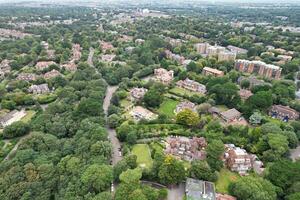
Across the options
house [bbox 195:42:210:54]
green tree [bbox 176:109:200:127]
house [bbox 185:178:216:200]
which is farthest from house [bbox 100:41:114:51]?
house [bbox 185:178:216:200]

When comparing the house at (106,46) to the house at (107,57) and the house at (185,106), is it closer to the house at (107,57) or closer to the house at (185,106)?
the house at (107,57)

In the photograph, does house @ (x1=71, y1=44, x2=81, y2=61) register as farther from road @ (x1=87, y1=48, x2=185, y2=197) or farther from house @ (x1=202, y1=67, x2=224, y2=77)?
house @ (x1=202, y1=67, x2=224, y2=77)

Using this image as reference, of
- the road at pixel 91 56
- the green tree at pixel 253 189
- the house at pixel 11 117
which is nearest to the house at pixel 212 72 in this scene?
the road at pixel 91 56

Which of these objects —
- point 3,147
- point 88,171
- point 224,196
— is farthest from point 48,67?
point 224,196

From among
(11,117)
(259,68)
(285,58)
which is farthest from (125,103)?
(285,58)

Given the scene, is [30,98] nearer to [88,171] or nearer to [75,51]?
[88,171]

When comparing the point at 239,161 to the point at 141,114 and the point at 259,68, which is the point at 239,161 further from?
the point at 259,68
